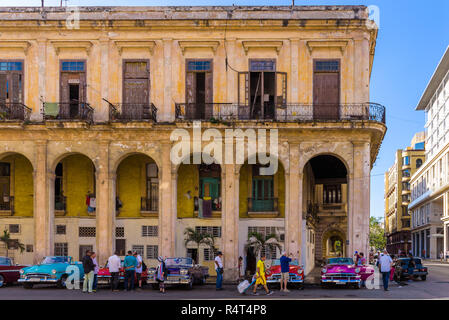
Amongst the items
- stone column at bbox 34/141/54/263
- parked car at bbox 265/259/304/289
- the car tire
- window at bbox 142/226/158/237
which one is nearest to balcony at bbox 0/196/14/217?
stone column at bbox 34/141/54/263

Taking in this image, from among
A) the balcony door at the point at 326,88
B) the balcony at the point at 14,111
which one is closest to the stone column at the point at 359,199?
the balcony door at the point at 326,88

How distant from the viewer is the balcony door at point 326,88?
1094 inches

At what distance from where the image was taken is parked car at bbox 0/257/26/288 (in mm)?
23192

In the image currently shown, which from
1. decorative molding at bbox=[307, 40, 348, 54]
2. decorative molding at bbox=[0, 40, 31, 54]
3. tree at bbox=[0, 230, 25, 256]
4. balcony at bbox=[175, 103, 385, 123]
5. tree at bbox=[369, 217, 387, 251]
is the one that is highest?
decorative molding at bbox=[0, 40, 31, 54]

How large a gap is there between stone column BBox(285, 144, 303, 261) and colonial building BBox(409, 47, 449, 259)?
133 ft

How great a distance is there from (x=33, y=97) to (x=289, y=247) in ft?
44.6

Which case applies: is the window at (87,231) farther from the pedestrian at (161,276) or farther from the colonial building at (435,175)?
the colonial building at (435,175)

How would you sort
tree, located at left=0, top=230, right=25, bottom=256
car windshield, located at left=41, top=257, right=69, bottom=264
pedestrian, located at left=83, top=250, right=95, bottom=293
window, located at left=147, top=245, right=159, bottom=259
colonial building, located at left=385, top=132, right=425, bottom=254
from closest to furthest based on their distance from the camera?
pedestrian, located at left=83, top=250, right=95, bottom=293 → car windshield, located at left=41, top=257, right=69, bottom=264 → tree, located at left=0, top=230, right=25, bottom=256 → window, located at left=147, top=245, right=159, bottom=259 → colonial building, located at left=385, top=132, right=425, bottom=254

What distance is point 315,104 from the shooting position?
27.8 meters

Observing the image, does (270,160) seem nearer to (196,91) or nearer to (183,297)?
(196,91)

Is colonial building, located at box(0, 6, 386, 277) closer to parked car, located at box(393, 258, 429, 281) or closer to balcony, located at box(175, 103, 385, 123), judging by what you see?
balcony, located at box(175, 103, 385, 123)

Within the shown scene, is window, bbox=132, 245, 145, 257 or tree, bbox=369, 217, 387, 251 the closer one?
window, bbox=132, 245, 145, 257

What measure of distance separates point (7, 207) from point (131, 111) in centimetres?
818

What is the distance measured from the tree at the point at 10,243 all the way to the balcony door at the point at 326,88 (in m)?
15.2
